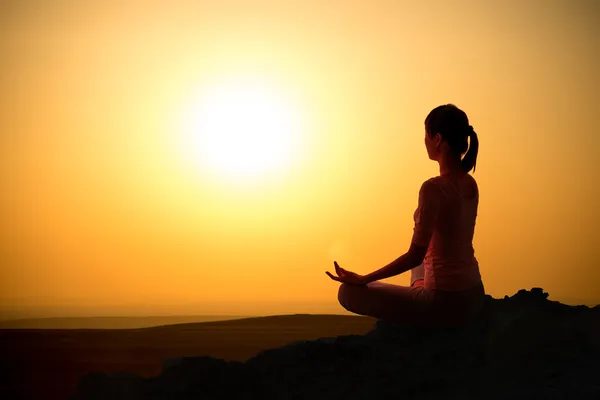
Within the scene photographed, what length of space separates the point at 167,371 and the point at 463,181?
5.51 feet

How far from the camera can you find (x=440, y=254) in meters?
3.33

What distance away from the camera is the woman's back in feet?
10.7

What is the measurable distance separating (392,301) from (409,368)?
330 millimetres

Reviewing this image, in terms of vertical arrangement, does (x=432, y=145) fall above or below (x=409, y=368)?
above

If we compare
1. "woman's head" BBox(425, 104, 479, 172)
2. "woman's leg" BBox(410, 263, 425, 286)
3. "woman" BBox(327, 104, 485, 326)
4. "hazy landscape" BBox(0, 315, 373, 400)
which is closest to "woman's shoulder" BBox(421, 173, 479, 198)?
"woman" BBox(327, 104, 485, 326)

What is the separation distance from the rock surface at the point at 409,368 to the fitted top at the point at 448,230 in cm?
36

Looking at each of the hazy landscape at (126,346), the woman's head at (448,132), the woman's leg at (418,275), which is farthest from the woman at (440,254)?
the hazy landscape at (126,346)

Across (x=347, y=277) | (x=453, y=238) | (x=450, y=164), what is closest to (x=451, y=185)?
(x=450, y=164)

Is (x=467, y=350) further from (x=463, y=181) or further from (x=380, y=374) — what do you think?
(x=463, y=181)

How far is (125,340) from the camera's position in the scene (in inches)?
228

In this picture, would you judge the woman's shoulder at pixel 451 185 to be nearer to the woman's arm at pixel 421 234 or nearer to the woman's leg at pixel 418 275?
the woman's arm at pixel 421 234

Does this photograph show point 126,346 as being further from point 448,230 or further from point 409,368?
point 448,230

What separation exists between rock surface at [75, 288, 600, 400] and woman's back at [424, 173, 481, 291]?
1.16 ft

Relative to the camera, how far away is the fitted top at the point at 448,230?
10.7ft
